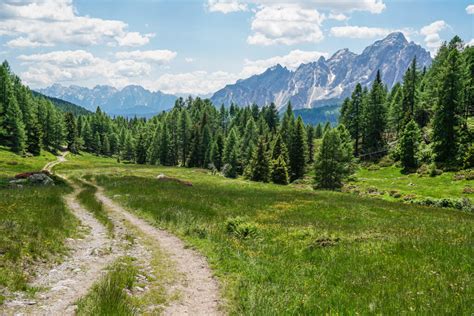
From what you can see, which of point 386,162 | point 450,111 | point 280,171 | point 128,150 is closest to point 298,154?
point 280,171

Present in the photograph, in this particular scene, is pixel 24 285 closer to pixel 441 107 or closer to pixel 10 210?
pixel 10 210

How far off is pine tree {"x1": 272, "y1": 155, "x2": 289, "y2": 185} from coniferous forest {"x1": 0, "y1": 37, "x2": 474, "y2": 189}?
21cm

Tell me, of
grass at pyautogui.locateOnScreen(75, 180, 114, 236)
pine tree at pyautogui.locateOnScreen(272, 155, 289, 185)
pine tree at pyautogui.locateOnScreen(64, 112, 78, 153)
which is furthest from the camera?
pine tree at pyautogui.locateOnScreen(64, 112, 78, 153)

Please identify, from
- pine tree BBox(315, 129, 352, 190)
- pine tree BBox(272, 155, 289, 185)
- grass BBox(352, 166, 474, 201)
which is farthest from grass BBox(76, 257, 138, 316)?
pine tree BBox(272, 155, 289, 185)

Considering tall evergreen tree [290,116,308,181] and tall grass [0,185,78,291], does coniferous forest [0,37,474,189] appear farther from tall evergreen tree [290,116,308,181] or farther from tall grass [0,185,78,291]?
tall grass [0,185,78,291]

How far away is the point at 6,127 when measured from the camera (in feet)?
276

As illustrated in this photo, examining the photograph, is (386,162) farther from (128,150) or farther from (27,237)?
(128,150)

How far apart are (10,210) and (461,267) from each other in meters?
20.6

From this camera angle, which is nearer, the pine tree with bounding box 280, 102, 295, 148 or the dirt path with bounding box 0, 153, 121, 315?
the dirt path with bounding box 0, 153, 121, 315

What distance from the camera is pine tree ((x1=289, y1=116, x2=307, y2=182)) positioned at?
83938mm

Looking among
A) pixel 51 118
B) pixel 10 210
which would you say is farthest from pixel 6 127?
pixel 10 210

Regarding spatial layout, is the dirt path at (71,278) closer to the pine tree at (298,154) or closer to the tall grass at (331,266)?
the tall grass at (331,266)

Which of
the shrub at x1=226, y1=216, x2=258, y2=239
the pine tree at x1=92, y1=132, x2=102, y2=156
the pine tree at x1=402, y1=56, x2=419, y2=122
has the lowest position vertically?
the shrub at x1=226, y1=216, x2=258, y2=239

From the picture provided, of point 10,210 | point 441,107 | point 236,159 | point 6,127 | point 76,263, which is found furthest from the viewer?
point 236,159
